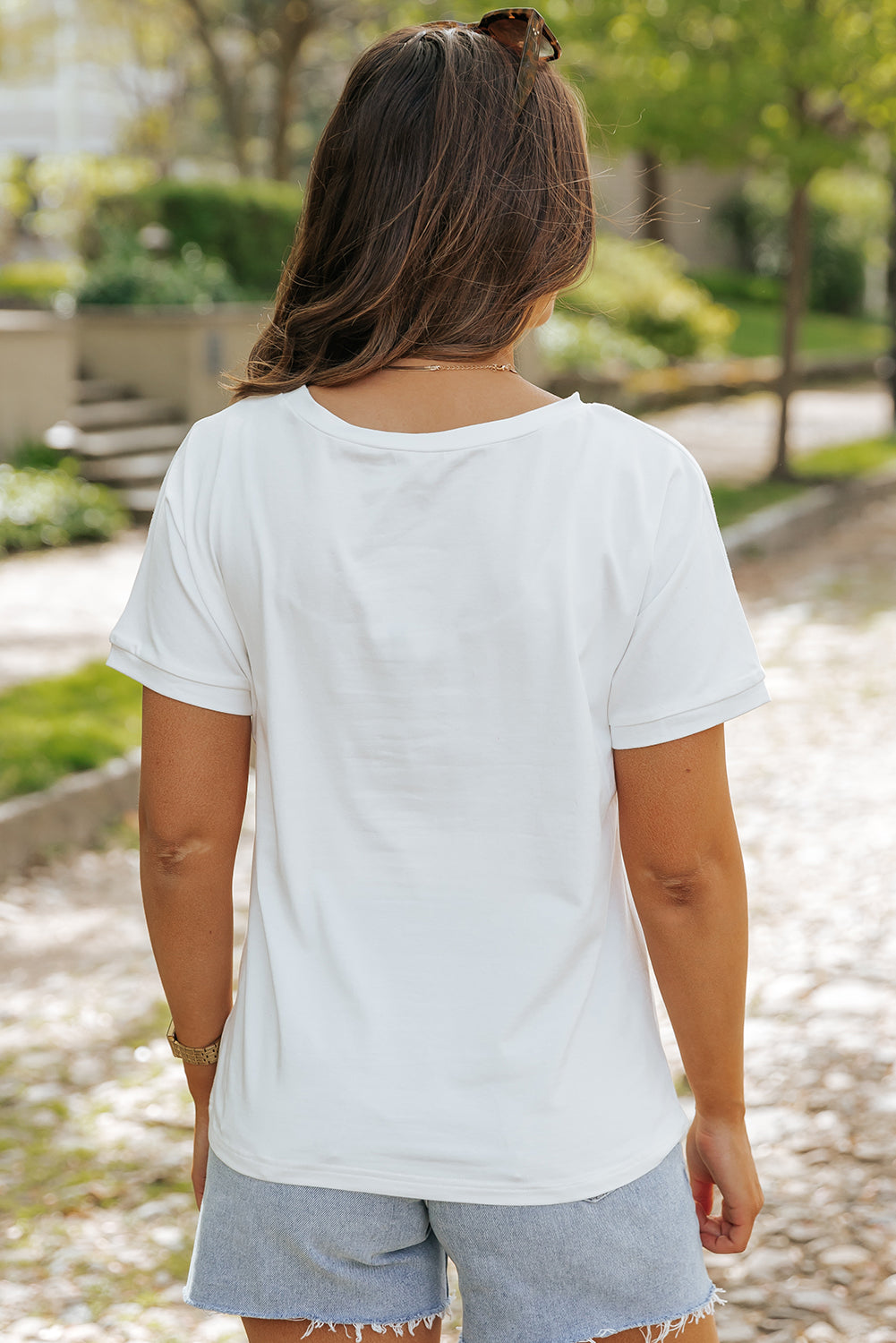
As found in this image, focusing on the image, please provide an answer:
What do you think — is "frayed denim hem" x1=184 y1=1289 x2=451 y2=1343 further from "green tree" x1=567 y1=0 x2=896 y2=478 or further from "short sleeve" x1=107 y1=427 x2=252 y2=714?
"green tree" x1=567 y1=0 x2=896 y2=478

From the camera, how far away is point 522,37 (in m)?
1.40

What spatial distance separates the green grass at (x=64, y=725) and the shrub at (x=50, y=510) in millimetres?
3742

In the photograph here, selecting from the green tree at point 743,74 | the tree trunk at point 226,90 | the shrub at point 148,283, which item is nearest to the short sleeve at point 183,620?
the green tree at point 743,74

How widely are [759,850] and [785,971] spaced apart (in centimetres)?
100

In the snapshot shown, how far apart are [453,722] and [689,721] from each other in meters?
0.22

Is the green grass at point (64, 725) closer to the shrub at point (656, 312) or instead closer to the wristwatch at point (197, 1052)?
the wristwatch at point (197, 1052)

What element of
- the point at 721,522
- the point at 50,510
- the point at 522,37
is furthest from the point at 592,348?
the point at 522,37

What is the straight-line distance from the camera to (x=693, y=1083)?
5.06 ft

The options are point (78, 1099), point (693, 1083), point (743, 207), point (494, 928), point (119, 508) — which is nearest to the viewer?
point (494, 928)

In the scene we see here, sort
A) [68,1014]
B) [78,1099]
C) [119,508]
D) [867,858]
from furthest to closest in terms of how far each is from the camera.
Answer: [119,508] < [867,858] < [68,1014] < [78,1099]

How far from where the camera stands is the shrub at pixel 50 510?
1059 cm

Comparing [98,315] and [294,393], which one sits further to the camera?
[98,315]

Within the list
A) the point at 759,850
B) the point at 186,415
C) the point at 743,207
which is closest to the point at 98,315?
the point at 186,415

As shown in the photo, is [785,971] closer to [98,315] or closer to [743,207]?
[98,315]
